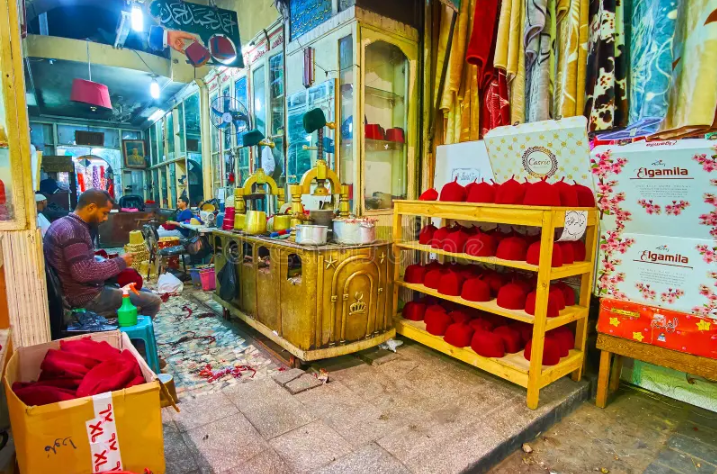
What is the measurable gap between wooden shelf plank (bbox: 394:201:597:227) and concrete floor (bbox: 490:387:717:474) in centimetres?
127

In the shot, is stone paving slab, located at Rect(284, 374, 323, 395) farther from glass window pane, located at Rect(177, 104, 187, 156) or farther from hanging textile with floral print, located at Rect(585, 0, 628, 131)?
glass window pane, located at Rect(177, 104, 187, 156)

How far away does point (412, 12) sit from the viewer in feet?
13.2

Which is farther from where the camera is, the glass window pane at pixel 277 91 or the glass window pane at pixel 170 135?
the glass window pane at pixel 170 135

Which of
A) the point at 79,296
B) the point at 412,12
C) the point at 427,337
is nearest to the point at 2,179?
the point at 79,296

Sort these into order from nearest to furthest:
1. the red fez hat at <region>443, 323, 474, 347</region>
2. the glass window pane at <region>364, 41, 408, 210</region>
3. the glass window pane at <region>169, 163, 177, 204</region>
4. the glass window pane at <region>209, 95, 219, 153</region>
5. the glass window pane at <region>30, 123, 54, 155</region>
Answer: the red fez hat at <region>443, 323, 474, 347</region> → the glass window pane at <region>364, 41, 408, 210</region> → the glass window pane at <region>209, 95, 219, 153</region> → the glass window pane at <region>169, 163, 177, 204</region> → the glass window pane at <region>30, 123, 54, 155</region>

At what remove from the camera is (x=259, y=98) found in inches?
217

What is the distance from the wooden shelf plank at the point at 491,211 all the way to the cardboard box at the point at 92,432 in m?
2.12

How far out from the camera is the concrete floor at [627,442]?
79.7 inches

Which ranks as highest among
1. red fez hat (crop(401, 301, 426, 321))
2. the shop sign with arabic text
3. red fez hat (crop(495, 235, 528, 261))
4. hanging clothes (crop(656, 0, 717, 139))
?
the shop sign with arabic text

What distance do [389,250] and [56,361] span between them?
2.29 metres

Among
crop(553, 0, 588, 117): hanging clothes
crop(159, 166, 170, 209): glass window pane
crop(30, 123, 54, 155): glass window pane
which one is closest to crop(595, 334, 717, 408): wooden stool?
crop(553, 0, 588, 117): hanging clothes

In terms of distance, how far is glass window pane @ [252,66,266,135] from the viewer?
17.6 ft

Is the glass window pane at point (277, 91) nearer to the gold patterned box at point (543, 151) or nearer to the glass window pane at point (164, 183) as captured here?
the gold patterned box at point (543, 151)

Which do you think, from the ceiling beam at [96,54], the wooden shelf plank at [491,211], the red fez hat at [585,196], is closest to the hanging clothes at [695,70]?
the red fez hat at [585,196]
